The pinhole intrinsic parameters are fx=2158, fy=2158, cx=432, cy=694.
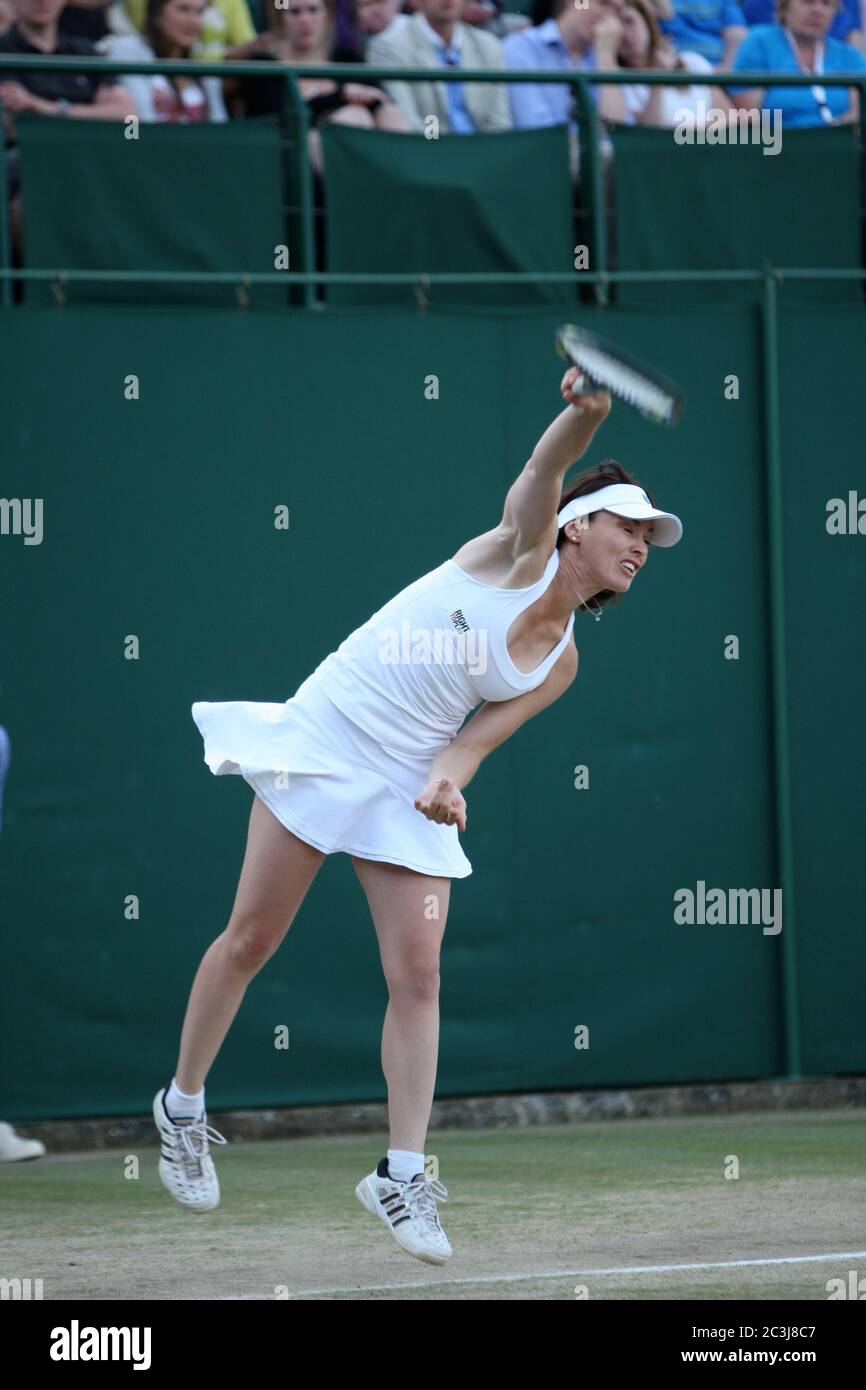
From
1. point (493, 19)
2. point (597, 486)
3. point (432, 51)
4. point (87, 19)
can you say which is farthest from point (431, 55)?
point (597, 486)

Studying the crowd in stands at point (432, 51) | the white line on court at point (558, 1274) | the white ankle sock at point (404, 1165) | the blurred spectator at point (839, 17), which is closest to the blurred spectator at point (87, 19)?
the crowd in stands at point (432, 51)

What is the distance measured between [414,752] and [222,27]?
4983mm

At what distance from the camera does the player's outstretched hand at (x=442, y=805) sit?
5000mm

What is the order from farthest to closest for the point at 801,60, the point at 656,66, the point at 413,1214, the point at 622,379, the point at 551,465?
the point at 801,60
the point at 656,66
the point at 413,1214
the point at 551,465
the point at 622,379

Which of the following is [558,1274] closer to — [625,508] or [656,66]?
[625,508]

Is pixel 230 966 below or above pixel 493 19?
below

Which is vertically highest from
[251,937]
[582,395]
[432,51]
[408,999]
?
[432,51]

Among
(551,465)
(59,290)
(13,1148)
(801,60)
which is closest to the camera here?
(551,465)

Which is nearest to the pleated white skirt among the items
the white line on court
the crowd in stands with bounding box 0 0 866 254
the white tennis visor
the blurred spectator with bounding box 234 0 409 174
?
the white tennis visor

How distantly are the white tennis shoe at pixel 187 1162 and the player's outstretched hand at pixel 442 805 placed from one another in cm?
118

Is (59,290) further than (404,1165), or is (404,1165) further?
(59,290)

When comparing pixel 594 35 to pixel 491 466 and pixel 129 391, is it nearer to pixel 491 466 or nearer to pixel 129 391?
pixel 491 466

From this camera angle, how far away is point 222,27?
30.5 ft
